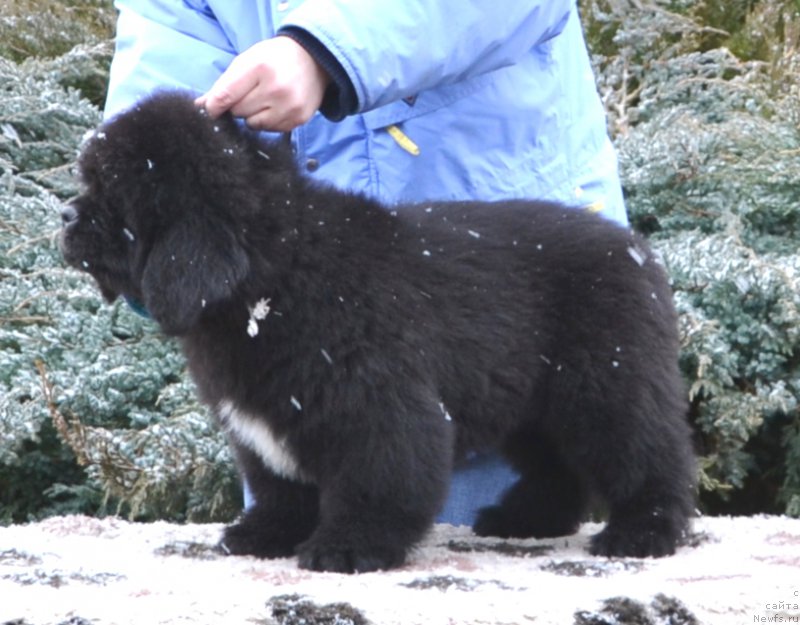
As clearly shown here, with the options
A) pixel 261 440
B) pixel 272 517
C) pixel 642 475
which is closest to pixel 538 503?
pixel 642 475

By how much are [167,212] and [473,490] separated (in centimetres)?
125

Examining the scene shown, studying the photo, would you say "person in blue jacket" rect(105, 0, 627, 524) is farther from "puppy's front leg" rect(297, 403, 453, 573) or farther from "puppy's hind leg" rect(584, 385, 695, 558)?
"puppy's front leg" rect(297, 403, 453, 573)

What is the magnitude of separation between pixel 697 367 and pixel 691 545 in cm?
127

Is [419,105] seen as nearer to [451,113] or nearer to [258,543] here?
[451,113]

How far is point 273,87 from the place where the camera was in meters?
2.38

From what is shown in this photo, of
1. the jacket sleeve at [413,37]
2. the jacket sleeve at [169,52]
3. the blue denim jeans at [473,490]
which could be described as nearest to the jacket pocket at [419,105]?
the jacket sleeve at [413,37]

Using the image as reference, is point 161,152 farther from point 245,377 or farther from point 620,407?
point 620,407

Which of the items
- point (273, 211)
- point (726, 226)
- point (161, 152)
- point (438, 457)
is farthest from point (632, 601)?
point (726, 226)

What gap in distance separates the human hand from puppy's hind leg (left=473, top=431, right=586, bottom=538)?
0.90 meters

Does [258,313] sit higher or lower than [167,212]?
lower

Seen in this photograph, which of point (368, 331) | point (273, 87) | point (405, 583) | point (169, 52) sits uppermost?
point (169, 52)

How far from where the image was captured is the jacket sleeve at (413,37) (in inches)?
95.9

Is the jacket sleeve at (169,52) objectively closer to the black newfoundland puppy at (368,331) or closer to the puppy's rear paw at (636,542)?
the black newfoundland puppy at (368,331)

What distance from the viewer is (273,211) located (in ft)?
8.12
